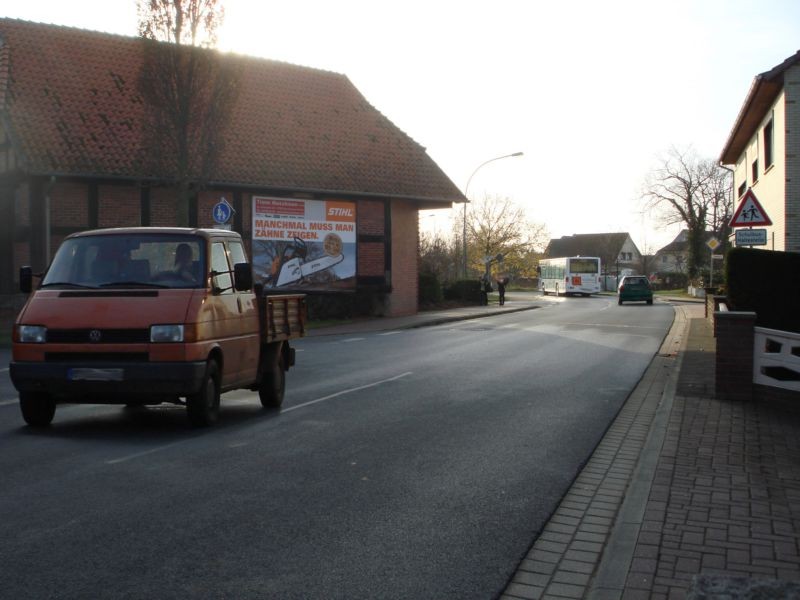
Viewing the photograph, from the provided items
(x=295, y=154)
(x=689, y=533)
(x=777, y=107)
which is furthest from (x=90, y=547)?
(x=295, y=154)

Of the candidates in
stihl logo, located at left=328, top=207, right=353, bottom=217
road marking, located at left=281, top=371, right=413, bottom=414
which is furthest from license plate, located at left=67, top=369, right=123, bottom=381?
stihl logo, located at left=328, top=207, right=353, bottom=217

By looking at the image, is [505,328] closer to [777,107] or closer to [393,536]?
[777,107]

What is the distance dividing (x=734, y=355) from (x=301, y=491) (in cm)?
651

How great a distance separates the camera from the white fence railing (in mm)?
10172

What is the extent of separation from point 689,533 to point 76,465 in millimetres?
4518

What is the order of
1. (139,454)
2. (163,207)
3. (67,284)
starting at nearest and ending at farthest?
1. (139,454)
2. (67,284)
3. (163,207)

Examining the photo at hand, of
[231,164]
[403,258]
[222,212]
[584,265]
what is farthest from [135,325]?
[584,265]

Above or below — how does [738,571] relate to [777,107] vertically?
below

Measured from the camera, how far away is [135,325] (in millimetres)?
8273

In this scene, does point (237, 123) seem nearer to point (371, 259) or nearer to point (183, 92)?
point (183, 92)

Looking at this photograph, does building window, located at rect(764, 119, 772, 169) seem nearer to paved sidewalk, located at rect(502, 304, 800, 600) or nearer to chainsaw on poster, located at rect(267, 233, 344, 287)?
chainsaw on poster, located at rect(267, 233, 344, 287)

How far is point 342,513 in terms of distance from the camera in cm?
561

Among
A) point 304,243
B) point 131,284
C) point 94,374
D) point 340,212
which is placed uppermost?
point 340,212

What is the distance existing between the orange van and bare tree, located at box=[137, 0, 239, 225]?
1664cm
